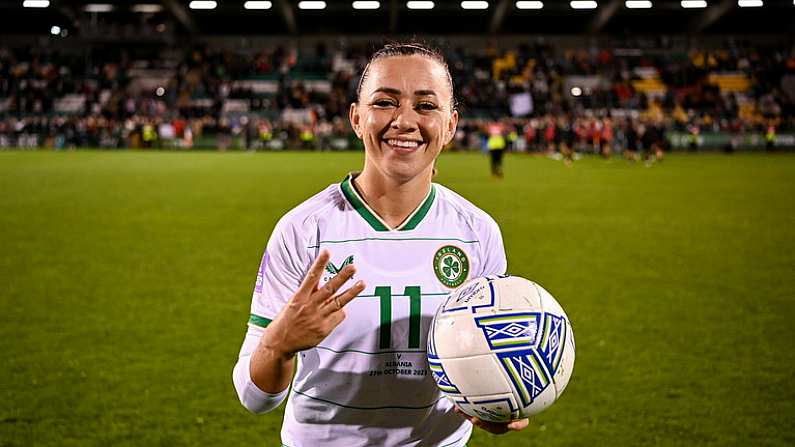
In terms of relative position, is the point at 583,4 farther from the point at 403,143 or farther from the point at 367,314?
the point at 367,314

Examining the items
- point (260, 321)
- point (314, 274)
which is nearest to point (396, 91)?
point (314, 274)

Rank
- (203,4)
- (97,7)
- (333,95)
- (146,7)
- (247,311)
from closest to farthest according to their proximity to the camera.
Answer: (247,311), (333,95), (203,4), (146,7), (97,7)

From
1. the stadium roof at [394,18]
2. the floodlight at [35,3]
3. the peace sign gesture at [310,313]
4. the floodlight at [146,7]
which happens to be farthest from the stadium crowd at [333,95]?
the peace sign gesture at [310,313]

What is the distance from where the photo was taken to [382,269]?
219 centimetres

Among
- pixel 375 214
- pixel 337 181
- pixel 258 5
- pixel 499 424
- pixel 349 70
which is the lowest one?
pixel 337 181

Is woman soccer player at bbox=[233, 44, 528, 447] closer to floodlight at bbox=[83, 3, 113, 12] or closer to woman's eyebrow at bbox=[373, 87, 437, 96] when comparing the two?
woman's eyebrow at bbox=[373, 87, 437, 96]

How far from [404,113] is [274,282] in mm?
610

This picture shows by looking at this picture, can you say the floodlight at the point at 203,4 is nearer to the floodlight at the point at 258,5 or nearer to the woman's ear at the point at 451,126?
the floodlight at the point at 258,5

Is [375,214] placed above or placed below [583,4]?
below

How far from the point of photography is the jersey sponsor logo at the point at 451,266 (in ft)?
7.34

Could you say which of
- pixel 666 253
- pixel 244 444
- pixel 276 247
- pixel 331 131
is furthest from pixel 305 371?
pixel 331 131

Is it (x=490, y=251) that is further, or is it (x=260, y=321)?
(x=490, y=251)

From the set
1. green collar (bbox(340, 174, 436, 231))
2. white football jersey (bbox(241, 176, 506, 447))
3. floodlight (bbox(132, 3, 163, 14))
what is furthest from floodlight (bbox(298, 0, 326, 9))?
white football jersey (bbox(241, 176, 506, 447))

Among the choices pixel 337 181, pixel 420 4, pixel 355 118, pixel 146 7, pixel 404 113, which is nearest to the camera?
pixel 404 113
